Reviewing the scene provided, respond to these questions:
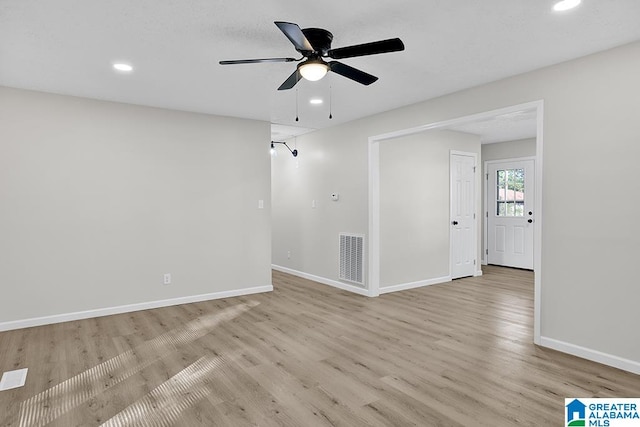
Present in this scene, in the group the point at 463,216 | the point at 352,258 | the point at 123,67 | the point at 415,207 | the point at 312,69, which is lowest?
the point at 352,258

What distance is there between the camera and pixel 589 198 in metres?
3.18

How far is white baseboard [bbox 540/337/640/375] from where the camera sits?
291cm

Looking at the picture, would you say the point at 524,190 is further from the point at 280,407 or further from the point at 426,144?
the point at 280,407

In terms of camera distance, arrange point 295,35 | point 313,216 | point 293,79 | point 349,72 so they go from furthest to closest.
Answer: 1. point 313,216
2. point 293,79
3. point 349,72
4. point 295,35

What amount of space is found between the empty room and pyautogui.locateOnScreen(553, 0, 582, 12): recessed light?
3cm

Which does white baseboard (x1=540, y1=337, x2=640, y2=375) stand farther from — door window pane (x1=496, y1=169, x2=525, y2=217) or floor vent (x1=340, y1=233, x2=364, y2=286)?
door window pane (x1=496, y1=169, x2=525, y2=217)

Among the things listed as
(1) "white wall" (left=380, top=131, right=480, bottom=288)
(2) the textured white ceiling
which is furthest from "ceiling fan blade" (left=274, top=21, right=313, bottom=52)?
(1) "white wall" (left=380, top=131, right=480, bottom=288)

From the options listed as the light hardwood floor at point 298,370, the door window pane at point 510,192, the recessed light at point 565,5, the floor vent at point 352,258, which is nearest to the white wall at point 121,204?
the light hardwood floor at point 298,370

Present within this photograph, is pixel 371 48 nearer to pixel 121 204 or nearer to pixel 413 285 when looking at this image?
pixel 121 204

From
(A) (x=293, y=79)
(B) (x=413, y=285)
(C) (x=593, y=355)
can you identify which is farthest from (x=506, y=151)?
(A) (x=293, y=79)

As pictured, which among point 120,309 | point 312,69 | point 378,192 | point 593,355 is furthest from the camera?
point 378,192

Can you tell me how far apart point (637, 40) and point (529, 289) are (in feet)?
13.0

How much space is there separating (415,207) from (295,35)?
4234 millimetres

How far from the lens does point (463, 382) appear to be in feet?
9.04
